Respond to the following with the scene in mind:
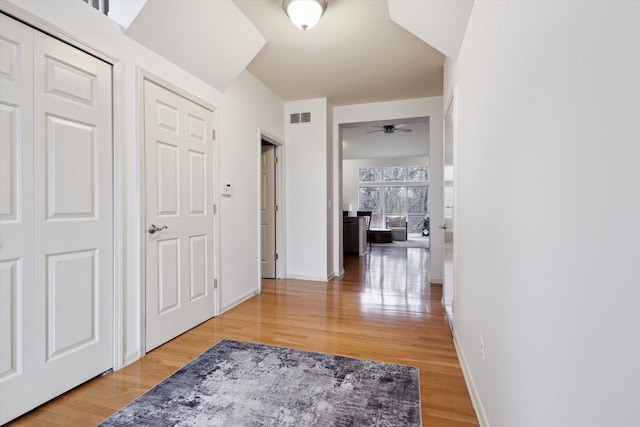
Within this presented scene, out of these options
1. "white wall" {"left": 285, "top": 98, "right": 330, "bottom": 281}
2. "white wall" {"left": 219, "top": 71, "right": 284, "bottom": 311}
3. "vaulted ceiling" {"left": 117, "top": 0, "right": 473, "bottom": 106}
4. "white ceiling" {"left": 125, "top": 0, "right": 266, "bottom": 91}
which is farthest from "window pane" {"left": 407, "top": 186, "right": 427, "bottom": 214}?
"white ceiling" {"left": 125, "top": 0, "right": 266, "bottom": 91}

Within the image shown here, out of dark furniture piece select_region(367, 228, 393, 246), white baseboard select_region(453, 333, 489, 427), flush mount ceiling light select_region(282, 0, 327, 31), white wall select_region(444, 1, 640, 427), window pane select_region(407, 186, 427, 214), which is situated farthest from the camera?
window pane select_region(407, 186, 427, 214)

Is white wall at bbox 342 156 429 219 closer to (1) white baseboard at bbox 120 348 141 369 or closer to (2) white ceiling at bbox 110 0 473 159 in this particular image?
(2) white ceiling at bbox 110 0 473 159

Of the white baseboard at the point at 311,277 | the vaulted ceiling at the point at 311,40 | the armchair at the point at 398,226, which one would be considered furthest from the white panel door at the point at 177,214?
the armchair at the point at 398,226

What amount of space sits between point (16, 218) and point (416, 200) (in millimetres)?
10821

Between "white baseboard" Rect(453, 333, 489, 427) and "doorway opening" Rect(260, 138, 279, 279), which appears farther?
"doorway opening" Rect(260, 138, 279, 279)

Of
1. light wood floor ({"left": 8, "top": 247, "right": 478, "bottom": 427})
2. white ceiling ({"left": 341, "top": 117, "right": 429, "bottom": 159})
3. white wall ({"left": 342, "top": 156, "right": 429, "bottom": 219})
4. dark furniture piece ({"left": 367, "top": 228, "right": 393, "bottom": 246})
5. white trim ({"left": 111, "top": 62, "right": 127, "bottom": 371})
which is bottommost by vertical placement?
light wood floor ({"left": 8, "top": 247, "right": 478, "bottom": 427})

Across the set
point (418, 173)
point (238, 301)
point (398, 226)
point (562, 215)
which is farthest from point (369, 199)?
point (562, 215)

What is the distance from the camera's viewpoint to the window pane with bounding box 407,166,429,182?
10906 mm

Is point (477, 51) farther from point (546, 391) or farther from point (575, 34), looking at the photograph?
point (546, 391)

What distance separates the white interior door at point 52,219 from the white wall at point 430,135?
3.45m

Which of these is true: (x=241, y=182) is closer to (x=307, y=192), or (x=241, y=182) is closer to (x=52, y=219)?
(x=307, y=192)

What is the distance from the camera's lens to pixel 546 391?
833mm

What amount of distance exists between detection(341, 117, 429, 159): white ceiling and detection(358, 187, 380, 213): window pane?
1.40m

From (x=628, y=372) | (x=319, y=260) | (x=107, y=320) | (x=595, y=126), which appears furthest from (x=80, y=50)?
(x=319, y=260)
